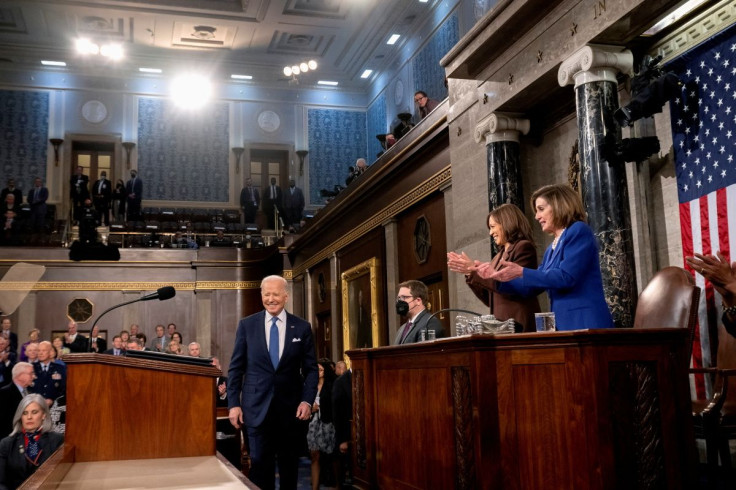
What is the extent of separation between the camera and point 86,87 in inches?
773

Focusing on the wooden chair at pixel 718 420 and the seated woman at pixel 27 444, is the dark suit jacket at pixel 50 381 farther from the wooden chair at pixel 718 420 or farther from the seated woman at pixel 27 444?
the wooden chair at pixel 718 420

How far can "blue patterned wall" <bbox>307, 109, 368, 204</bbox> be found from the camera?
2064cm

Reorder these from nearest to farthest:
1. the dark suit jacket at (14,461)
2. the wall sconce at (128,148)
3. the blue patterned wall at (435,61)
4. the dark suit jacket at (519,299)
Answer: the dark suit jacket at (519,299) → the dark suit jacket at (14,461) → the blue patterned wall at (435,61) → the wall sconce at (128,148)

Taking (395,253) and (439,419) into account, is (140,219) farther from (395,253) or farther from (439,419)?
(439,419)

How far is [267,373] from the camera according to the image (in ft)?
13.0

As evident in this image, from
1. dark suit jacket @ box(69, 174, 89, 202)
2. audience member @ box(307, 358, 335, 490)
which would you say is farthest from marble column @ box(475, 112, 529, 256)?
dark suit jacket @ box(69, 174, 89, 202)

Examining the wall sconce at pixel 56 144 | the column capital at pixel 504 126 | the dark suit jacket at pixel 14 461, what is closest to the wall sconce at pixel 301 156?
the wall sconce at pixel 56 144

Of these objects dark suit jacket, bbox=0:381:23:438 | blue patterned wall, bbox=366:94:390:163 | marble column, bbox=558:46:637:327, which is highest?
blue patterned wall, bbox=366:94:390:163

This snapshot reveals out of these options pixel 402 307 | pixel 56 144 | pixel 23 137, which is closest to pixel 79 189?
pixel 56 144

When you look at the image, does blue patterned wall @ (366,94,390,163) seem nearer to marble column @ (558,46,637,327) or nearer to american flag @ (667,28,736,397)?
marble column @ (558,46,637,327)

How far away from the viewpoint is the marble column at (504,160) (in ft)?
20.6

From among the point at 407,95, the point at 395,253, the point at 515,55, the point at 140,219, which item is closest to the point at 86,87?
the point at 140,219

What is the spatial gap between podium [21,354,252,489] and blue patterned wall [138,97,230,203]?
17179mm

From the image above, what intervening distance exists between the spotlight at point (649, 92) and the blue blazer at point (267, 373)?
2600 millimetres
